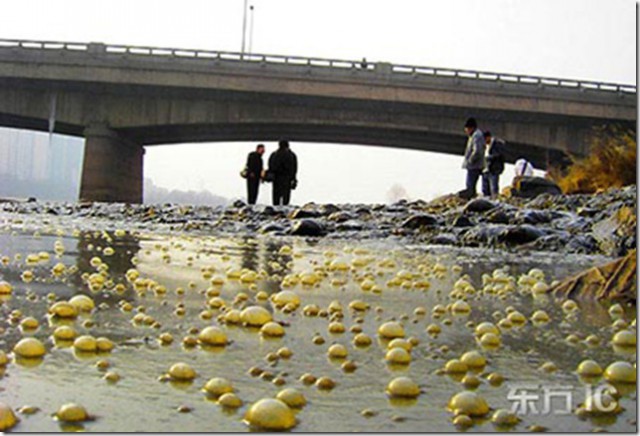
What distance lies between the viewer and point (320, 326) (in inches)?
131

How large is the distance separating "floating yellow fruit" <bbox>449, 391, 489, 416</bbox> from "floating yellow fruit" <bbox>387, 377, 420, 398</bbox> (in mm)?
159

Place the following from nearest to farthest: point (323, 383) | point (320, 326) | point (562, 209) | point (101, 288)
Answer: point (323, 383)
point (320, 326)
point (101, 288)
point (562, 209)

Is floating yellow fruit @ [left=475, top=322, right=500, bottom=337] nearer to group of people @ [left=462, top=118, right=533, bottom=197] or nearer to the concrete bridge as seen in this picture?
group of people @ [left=462, top=118, right=533, bottom=197]

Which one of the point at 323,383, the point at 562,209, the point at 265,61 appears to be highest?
the point at 265,61

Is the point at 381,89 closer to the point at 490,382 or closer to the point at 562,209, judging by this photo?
the point at 562,209

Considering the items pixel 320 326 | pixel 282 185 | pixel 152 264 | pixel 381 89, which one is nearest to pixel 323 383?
pixel 320 326

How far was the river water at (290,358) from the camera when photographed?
1927 millimetres

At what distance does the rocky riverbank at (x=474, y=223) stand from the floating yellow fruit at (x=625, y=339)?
18.1 ft

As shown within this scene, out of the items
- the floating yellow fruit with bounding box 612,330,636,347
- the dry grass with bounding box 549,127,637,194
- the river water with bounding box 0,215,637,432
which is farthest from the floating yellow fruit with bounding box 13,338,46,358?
the dry grass with bounding box 549,127,637,194

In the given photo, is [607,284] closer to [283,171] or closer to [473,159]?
[473,159]

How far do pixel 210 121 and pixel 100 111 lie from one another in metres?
6.23

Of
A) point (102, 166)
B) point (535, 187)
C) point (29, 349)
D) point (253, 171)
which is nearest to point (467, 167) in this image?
point (535, 187)

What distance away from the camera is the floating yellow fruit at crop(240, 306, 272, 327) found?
10.4 feet

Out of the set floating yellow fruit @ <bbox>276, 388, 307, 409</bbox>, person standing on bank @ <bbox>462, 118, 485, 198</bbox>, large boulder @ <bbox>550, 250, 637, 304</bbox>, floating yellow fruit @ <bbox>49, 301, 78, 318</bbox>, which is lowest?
floating yellow fruit @ <bbox>276, 388, 307, 409</bbox>
